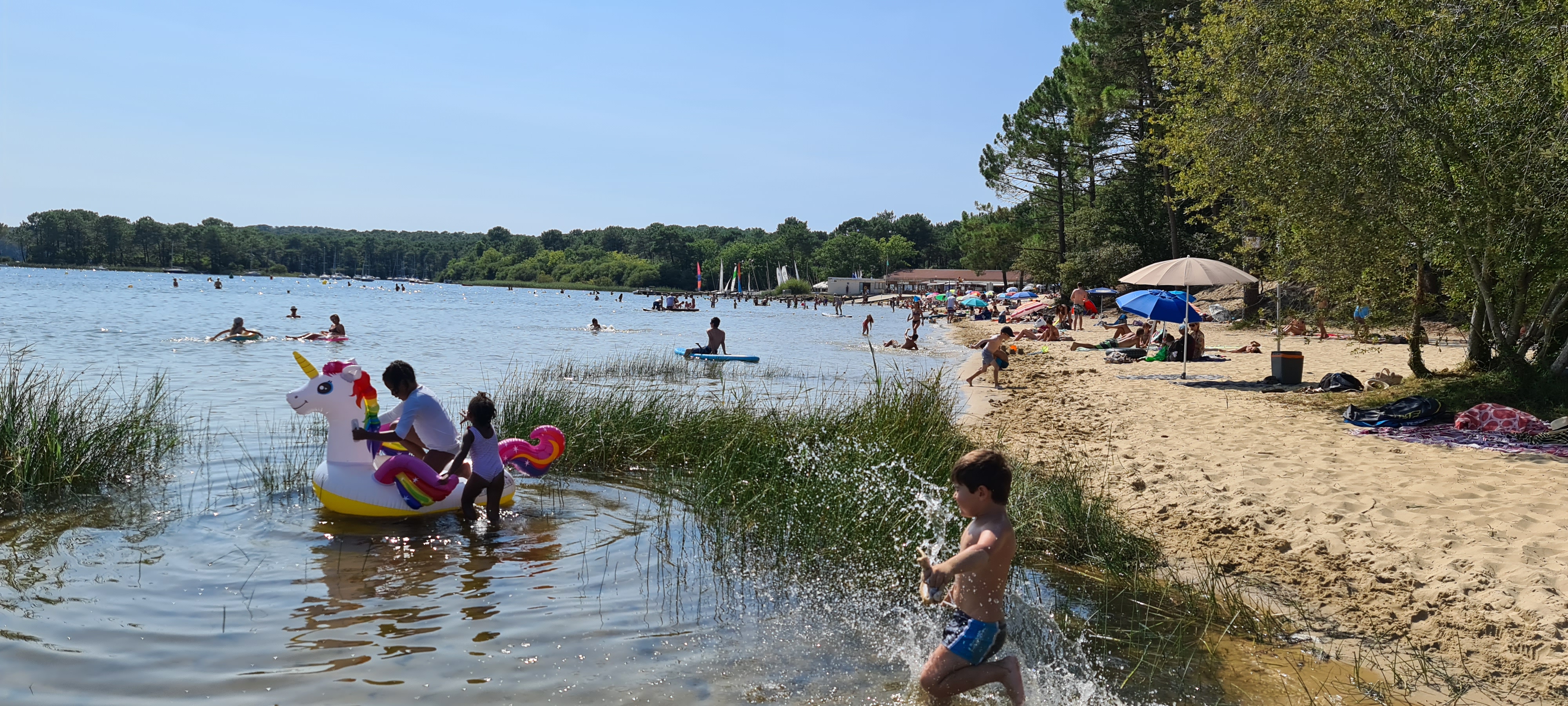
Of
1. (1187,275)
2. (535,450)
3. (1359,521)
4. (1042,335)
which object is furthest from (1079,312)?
(535,450)

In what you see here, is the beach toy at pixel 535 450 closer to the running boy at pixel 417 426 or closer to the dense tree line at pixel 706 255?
the running boy at pixel 417 426

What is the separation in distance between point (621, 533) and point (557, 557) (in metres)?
0.73

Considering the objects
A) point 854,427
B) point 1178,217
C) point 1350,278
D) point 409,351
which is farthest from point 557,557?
point 1178,217

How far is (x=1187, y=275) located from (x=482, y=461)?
43.9 feet

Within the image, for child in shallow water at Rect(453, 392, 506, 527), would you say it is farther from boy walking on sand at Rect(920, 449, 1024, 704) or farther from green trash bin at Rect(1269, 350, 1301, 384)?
green trash bin at Rect(1269, 350, 1301, 384)

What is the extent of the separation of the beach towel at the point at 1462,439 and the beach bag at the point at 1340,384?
3544mm

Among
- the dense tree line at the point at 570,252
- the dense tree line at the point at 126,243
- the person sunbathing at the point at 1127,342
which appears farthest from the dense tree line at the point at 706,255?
the person sunbathing at the point at 1127,342

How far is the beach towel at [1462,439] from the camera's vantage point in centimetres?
911

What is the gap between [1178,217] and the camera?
40.7m

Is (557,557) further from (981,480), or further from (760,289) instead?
(760,289)

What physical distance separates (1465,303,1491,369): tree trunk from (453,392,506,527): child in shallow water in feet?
42.6

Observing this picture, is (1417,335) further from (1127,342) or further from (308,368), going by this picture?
(308,368)

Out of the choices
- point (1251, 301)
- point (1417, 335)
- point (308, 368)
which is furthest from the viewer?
point (1251, 301)

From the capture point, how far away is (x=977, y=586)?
13.1ft
